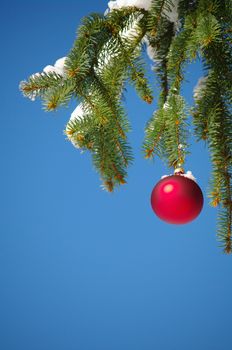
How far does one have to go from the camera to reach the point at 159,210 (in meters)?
0.70

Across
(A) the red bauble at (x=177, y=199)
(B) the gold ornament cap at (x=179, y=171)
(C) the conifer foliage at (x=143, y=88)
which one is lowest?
(A) the red bauble at (x=177, y=199)

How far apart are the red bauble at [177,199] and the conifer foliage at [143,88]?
0.11 feet

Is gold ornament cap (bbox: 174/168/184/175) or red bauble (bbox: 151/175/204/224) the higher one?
gold ornament cap (bbox: 174/168/184/175)

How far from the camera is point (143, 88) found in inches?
31.4

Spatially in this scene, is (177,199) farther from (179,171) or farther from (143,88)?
(143,88)

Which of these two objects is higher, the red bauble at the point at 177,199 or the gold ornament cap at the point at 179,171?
the gold ornament cap at the point at 179,171

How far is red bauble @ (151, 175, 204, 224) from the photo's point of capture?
0.68 metres

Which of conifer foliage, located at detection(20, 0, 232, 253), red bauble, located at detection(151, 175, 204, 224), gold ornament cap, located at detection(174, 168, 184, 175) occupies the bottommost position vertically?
red bauble, located at detection(151, 175, 204, 224)

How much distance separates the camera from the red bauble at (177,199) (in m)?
0.68

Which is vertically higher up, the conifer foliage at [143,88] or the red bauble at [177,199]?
the conifer foliage at [143,88]

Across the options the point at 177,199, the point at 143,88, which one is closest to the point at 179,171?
the point at 177,199

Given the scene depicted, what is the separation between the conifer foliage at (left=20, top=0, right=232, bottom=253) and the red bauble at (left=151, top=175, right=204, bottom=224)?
3 cm

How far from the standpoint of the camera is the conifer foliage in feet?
2.33

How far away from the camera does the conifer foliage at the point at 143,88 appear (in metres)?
0.71
